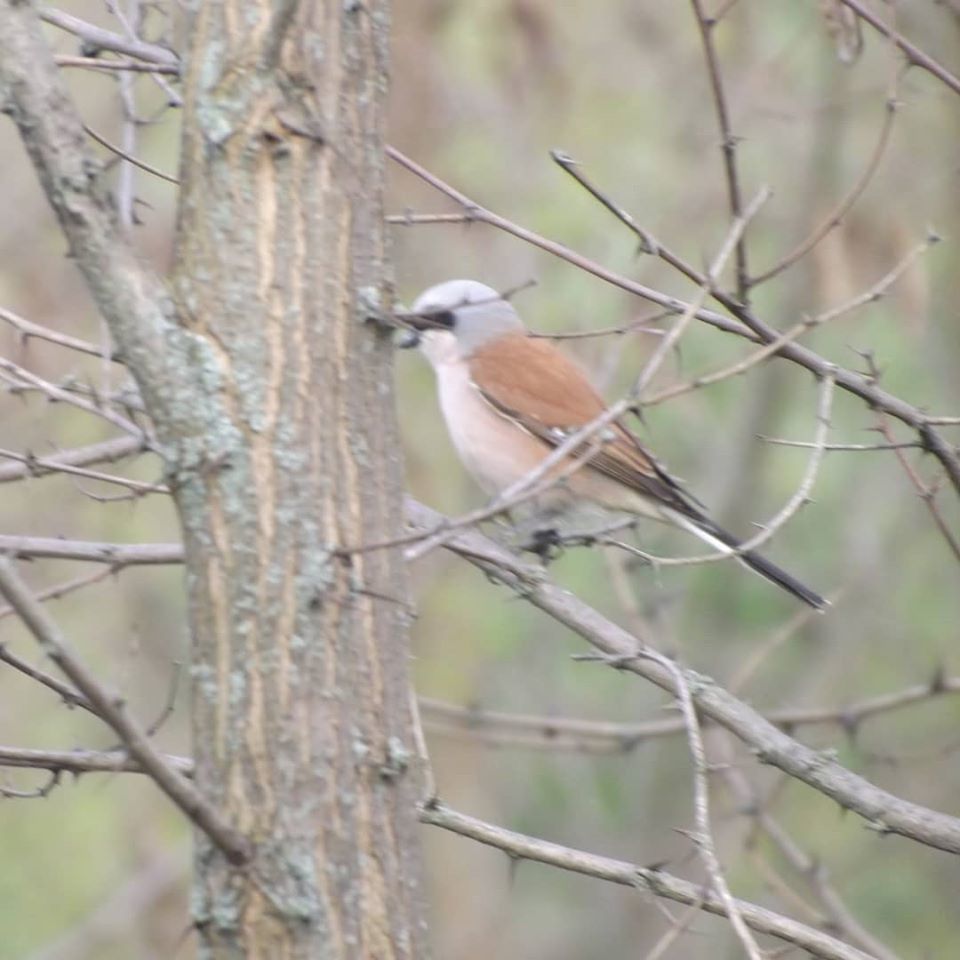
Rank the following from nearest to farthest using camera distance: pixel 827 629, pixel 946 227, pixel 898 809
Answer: pixel 898 809 → pixel 946 227 → pixel 827 629

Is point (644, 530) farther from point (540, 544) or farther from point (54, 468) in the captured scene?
point (54, 468)

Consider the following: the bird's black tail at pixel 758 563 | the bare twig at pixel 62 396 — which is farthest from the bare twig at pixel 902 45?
the bare twig at pixel 62 396

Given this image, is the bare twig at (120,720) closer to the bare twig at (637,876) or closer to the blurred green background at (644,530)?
the bare twig at (637,876)

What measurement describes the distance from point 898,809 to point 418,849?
854 millimetres

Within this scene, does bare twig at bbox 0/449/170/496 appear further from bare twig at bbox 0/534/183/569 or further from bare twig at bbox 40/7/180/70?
bare twig at bbox 40/7/180/70

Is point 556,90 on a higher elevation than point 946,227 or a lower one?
higher

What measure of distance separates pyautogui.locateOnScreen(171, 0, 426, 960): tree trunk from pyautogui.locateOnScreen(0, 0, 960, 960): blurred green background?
3.98 metres

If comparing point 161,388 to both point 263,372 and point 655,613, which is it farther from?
point 655,613

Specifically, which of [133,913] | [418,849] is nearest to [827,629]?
[133,913]

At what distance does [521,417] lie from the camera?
15.4 feet

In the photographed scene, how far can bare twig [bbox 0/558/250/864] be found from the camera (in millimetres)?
→ 1670

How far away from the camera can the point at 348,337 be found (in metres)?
2.03

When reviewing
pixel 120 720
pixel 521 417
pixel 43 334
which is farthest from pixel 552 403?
pixel 120 720

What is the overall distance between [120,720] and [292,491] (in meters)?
0.37
